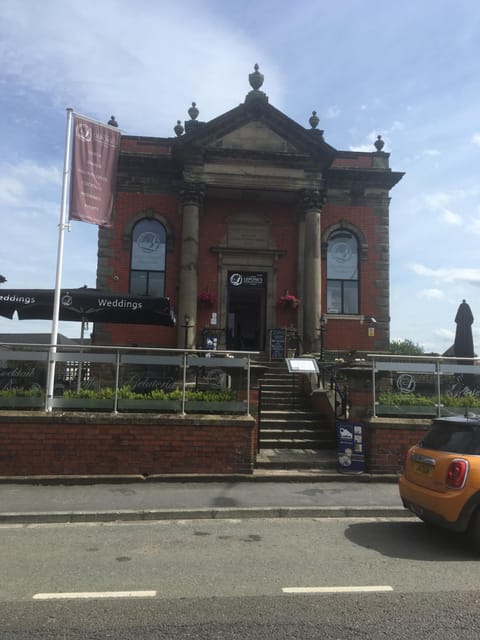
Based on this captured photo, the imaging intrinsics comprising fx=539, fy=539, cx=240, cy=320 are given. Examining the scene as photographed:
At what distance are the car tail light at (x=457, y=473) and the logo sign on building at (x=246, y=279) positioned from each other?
1424 centimetres

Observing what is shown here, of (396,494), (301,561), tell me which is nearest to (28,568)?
(301,561)

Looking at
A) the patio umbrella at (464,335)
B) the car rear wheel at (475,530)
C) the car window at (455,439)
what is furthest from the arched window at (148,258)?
the car rear wheel at (475,530)

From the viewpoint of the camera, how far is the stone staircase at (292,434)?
9.91 m

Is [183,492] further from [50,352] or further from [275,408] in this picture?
[275,408]

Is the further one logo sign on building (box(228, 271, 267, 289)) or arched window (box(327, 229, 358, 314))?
arched window (box(327, 229, 358, 314))

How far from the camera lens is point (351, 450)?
9562mm

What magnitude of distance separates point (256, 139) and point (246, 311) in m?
6.45

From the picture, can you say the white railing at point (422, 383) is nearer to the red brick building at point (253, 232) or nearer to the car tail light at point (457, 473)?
the car tail light at point (457, 473)

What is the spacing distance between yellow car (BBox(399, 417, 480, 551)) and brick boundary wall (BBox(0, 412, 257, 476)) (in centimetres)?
347

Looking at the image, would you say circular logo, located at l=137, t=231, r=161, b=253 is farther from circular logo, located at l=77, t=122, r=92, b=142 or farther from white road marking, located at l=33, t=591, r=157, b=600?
white road marking, located at l=33, t=591, r=157, b=600

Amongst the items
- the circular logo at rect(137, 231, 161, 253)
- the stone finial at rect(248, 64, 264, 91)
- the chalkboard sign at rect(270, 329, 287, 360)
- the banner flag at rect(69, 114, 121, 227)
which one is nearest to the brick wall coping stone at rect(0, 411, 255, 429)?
the banner flag at rect(69, 114, 121, 227)

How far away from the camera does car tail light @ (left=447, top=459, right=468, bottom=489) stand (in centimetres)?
568

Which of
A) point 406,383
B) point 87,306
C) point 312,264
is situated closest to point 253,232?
point 312,264

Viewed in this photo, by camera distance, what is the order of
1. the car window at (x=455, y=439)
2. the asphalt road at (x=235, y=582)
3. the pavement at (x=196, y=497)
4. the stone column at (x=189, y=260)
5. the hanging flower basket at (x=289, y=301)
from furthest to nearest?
the hanging flower basket at (x=289, y=301), the stone column at (x=189, y=260), the pavement at (x=196, y=497), the car window at (x=455, y=439), the asphalt road at (x=235, y=582)
